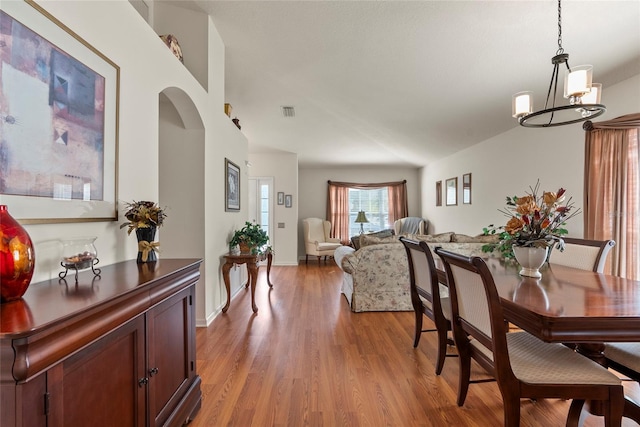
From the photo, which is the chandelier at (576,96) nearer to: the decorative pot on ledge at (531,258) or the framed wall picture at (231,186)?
the decorative pot on ledge at (531,258)

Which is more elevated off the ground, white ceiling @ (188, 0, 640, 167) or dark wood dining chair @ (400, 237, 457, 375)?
white ceiling @ (188, 0, 640, 167)

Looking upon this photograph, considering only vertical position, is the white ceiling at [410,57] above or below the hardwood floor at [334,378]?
above

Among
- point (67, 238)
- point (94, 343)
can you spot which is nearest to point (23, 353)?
point (94, 343)

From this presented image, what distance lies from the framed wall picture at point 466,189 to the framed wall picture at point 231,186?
395 cm

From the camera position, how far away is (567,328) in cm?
120

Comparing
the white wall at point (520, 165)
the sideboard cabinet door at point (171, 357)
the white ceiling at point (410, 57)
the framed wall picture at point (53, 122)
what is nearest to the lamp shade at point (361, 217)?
the white wall at point (520, 165)

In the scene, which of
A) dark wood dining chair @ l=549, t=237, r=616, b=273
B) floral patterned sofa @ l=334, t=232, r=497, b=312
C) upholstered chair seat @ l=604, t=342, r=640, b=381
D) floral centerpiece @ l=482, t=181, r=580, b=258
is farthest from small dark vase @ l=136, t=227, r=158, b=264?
dark wood dining chair @ l=549, t=237, r=616, b=273

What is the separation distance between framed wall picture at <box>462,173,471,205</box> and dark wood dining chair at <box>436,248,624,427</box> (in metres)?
4.29

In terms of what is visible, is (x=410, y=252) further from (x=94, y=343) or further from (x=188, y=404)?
(x=94, y=343)

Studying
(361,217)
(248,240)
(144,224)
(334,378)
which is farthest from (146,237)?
(361,217)

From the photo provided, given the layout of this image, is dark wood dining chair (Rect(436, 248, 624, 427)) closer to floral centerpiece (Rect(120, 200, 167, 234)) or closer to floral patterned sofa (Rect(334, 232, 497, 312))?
floral centerpiece (Rect(120, 200, 167, 234))

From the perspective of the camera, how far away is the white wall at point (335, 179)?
27.2 ft

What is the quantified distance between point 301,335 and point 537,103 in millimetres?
3554

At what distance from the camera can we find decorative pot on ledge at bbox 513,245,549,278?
187 centimetres
